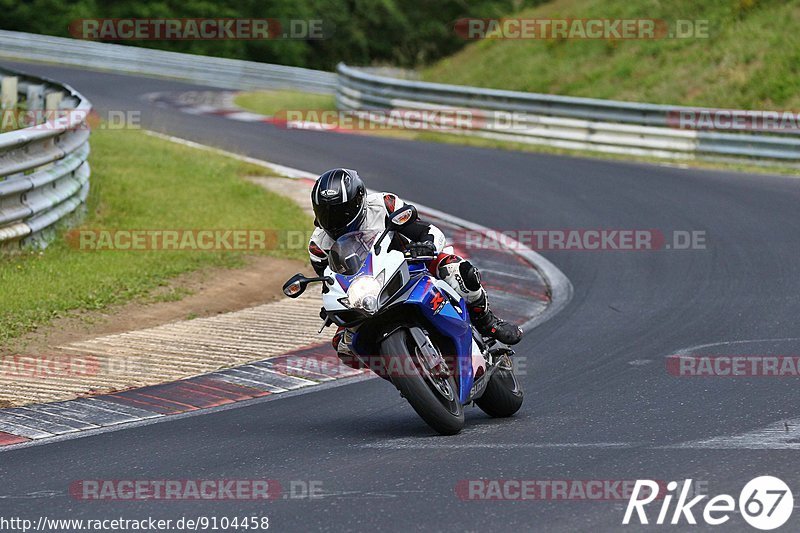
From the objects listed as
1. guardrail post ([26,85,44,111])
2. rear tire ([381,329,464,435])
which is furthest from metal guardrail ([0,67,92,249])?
rear tire ([381,329,464,435])

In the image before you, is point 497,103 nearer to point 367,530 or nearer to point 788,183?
point 788,183

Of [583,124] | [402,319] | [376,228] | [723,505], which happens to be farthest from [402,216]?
[583,124]

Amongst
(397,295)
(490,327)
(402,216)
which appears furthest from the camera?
(490,327)

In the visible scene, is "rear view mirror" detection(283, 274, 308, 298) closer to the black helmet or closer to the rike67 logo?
the black helmet

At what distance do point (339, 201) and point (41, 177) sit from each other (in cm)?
645

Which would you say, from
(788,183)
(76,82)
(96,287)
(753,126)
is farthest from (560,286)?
(76,82)

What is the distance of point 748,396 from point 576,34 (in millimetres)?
24183

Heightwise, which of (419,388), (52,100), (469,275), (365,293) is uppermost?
(365,293)

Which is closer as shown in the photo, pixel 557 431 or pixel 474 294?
pixel 557 431

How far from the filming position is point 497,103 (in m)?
24.6

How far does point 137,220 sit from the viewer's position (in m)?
14.4

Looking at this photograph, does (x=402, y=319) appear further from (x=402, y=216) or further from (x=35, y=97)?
(x=35, y=97)

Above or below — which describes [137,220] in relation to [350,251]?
below

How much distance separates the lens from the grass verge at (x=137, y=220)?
1091 centimetres
